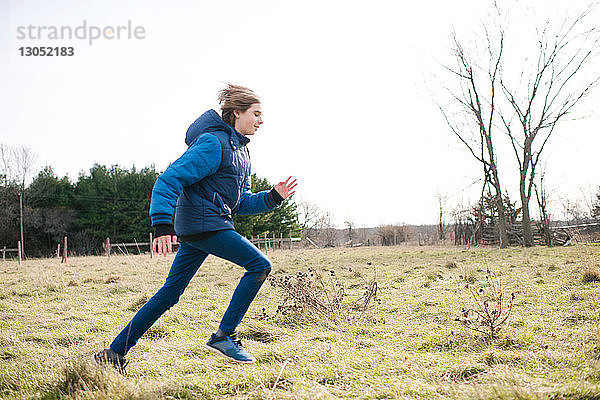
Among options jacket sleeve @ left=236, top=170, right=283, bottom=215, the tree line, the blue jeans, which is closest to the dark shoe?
the blue jeans

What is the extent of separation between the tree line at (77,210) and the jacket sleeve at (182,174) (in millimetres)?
32356

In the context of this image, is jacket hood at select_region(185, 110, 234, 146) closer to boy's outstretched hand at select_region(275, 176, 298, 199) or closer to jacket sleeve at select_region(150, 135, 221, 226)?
jacket sleeve at select_region(150, 135, 221, 226)

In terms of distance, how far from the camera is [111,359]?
8.97ft

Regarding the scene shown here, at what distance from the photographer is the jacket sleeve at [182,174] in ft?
8.23

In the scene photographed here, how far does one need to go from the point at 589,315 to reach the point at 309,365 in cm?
267

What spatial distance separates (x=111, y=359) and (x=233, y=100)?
1823mm

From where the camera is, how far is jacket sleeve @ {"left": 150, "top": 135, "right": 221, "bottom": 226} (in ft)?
8.23

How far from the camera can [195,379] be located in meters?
2.69

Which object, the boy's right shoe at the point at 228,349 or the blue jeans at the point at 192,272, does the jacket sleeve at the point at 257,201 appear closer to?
the blue jeans at the point at 192,272

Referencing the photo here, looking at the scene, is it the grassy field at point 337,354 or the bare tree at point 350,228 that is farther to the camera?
the bare tree at point 350,228

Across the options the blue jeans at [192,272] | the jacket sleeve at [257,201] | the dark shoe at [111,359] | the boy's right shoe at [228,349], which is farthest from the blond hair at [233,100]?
the dark shoe at [111,359]

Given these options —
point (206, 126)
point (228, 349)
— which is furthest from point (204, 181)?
point (228, 349)

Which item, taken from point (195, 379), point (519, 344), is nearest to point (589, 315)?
point (519, 344)

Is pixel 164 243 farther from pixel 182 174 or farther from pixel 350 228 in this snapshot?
pixel 350 228
